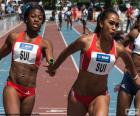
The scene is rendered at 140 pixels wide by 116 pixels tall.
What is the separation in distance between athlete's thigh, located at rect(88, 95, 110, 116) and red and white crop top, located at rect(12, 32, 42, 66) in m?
1.03

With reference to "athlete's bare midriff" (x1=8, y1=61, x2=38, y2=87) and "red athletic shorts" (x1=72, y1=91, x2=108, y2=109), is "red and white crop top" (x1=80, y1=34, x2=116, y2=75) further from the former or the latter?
"athlete's bare midriff" (x1=8, y1=61, x2=38, y2=87)

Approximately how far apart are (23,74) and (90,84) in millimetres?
978

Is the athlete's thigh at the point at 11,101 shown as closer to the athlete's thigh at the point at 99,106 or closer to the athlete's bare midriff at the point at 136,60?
the athlete's thigh at the point at 99,106

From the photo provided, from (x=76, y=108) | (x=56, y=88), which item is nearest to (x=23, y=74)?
(x=76, y=108)

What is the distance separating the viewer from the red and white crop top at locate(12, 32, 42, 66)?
6602mm

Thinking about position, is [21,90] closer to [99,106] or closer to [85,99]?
[85,99]

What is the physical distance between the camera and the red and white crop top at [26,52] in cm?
660

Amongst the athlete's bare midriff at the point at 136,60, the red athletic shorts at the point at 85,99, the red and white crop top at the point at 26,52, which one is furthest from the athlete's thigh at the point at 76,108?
the athlete's bare midriff at the point at 136,60

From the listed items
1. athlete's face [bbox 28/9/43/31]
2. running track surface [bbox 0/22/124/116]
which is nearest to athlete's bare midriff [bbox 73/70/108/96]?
athlete's face [bbox 28/9/43/31]

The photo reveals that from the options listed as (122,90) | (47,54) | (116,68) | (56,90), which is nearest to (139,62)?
(122,90)

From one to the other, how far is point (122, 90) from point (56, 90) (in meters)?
5.82

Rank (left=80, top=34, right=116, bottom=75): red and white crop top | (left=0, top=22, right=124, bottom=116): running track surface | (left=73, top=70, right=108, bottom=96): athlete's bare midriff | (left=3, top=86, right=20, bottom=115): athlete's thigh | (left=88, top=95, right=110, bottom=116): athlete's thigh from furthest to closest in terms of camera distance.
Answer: (left=0, top=22, right=124, bottom=116): running track surface, (left=3, top=86, right=20, bottom=115): athlete's thigh, (left=73, top=70, right=108, bottom=96): athlete's bare midriff, (left=80, top=34, right=116, bottom=75): red and white crop top, (left=88, top=95, right=110, bottom=116): athlete's thigh

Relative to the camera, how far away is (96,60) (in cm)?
596

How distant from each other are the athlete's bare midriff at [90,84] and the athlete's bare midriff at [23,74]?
0.77m
